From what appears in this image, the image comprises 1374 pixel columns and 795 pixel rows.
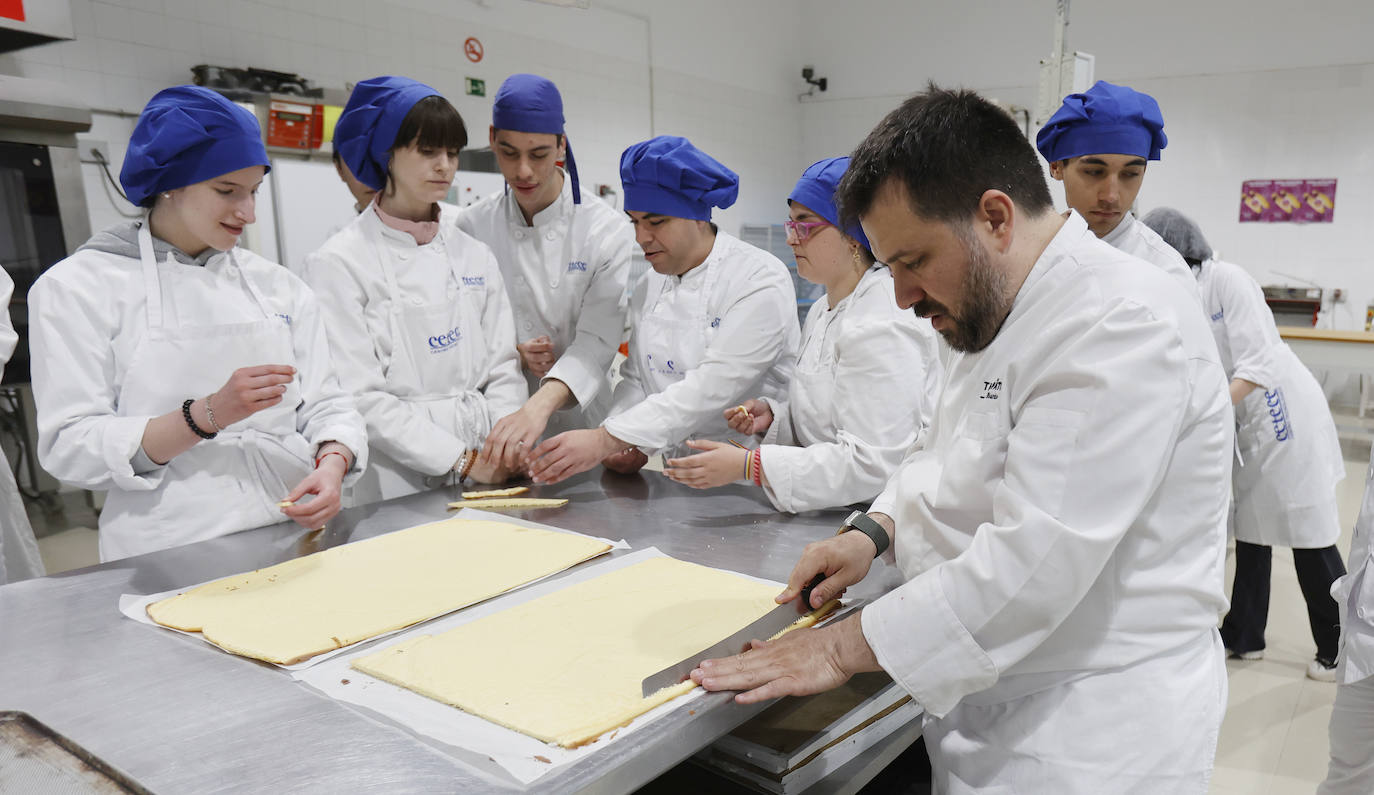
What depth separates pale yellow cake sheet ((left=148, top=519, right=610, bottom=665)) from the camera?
1.10 m

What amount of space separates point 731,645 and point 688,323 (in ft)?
3.64

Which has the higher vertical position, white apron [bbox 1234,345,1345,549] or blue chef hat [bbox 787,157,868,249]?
blue chef hat [bbox 787,157,868,249]

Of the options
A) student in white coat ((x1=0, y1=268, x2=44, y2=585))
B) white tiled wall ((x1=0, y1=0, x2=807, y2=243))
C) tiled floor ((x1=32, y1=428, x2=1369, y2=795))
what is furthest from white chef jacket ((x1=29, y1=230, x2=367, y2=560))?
white tiled wall ((x1=0, y1=0, x2=807, y2=243))

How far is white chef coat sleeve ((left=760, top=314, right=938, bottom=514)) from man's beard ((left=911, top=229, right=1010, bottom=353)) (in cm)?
50

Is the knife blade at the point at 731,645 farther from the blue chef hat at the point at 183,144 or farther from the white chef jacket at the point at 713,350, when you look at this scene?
the blue chef hat at the point at 183,144

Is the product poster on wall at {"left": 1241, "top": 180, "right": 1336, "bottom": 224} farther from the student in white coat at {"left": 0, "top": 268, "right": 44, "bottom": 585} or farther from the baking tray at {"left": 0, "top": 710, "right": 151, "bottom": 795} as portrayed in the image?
the baking tray at {"left": 0, "top": 710, "right": 151, "bottom": 795}

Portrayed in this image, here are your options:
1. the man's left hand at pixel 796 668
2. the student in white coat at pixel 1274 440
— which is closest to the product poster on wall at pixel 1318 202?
the student in white coat at pixel 1274 440

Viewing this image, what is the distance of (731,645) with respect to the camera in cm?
105

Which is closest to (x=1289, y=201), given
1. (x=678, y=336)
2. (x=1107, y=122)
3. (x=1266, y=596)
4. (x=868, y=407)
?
(x=1266, y=596)

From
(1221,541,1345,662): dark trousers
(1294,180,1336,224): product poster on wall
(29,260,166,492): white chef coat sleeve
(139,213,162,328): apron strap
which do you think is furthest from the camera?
(1294,180,1336,224): product poster on wall

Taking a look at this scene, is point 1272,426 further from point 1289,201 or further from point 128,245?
point 1289,201

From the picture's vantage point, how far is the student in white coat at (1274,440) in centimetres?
250

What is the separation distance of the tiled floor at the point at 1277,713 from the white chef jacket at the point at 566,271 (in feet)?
6.45

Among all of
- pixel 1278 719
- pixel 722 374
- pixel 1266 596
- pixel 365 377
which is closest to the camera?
pixel 365 377
